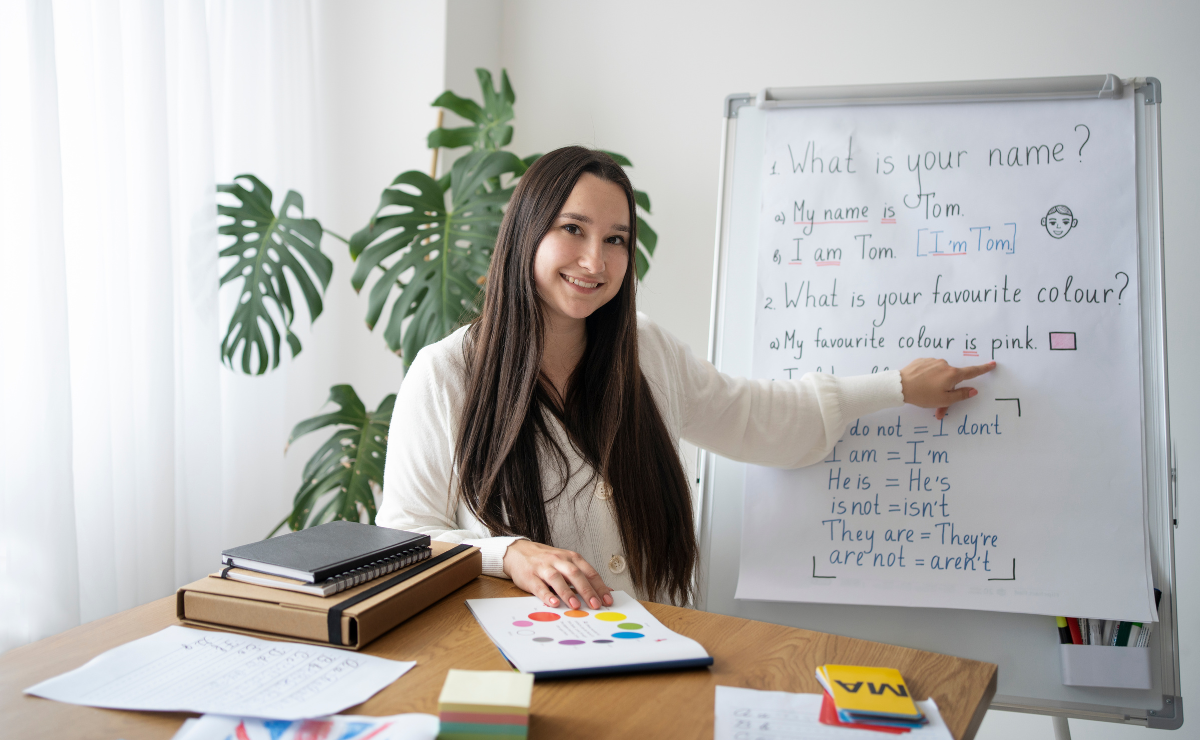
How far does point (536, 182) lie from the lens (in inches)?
53.8

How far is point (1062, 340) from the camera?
4.55 ft

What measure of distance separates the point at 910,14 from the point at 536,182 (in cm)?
126

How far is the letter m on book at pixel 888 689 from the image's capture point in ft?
2.32

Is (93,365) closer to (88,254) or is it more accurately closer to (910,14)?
(88,254)

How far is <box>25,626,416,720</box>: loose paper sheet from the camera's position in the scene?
0.67 m

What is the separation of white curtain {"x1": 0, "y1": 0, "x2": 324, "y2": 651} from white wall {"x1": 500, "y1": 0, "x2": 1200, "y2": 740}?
933mm

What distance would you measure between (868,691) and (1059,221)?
1.09 m

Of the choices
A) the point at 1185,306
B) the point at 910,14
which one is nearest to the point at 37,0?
the point at 910,14

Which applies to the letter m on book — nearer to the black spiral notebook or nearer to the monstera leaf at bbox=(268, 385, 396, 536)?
the black spiral notebook

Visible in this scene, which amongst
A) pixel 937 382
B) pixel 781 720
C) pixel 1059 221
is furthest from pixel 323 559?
pixel 1059 221

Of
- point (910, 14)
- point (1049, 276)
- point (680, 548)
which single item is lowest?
point (680, 548)

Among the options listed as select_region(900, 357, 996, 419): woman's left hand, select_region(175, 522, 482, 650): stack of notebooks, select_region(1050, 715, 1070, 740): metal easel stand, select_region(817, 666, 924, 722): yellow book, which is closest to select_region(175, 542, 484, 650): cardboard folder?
select_region(175, 522, 482, 650): stack of notebooks

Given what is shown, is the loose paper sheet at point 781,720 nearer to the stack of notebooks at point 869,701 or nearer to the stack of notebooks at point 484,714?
the stack of notebooks at point 869,701

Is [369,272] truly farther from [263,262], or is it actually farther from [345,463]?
[345,463]
